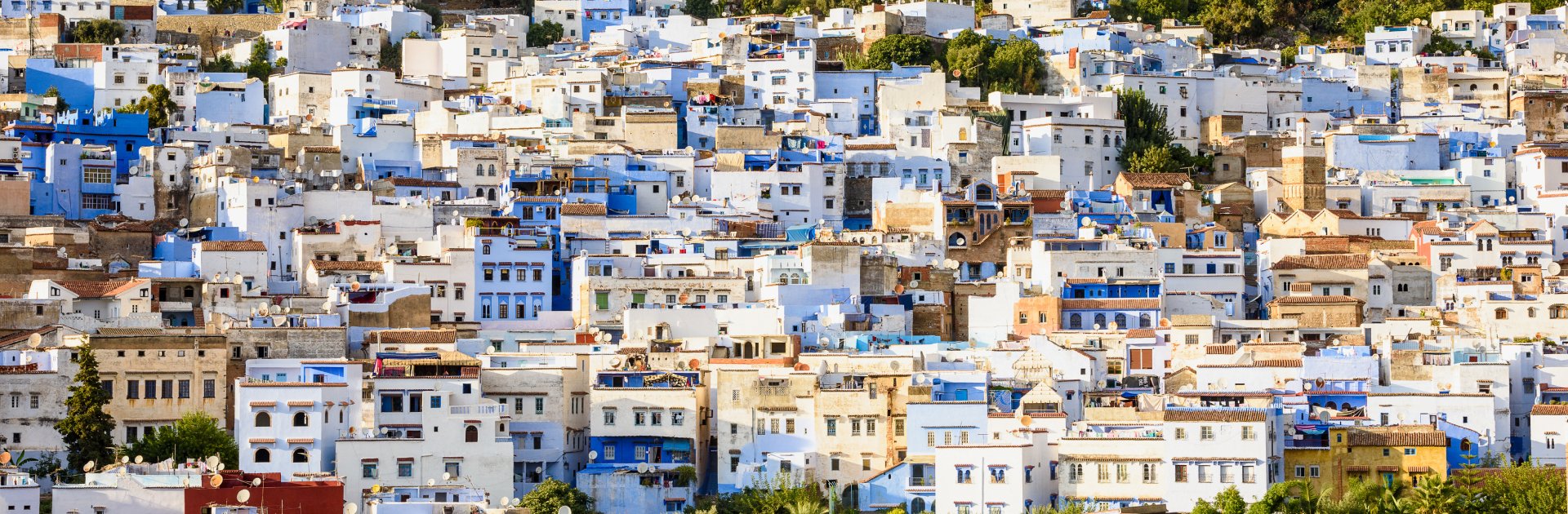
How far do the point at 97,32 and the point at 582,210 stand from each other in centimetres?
2142

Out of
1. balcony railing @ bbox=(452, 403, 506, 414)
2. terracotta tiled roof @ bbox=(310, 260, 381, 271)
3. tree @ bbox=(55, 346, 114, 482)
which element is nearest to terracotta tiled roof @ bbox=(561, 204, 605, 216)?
terracotta tiled roof @ bbox=(310, 260, 381, 271)

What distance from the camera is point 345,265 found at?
51.6 m

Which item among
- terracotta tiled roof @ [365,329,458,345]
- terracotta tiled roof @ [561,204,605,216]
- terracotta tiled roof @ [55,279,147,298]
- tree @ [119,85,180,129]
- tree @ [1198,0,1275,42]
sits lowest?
terracotta tiled roof @ [365,329,458,345]

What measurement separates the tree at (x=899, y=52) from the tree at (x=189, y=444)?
27.0 metres

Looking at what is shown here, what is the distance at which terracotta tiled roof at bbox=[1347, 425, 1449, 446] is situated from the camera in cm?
4241

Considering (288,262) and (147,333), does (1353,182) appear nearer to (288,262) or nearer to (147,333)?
(288,262)

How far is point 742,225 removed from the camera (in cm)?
5534

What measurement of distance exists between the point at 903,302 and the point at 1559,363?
12.2m

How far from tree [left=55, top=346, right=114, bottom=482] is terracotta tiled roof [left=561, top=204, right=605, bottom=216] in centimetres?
1351

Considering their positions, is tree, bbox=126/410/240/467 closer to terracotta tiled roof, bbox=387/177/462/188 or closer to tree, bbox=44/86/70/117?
terracotta tiled roof, bbox=387/177/462/188

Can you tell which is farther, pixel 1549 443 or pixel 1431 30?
pixel 1431 30

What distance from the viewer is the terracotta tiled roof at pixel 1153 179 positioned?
190 ft

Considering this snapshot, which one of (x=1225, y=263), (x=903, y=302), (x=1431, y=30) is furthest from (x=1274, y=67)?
(x=903, y=302)

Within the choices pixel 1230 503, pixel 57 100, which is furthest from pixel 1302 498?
pixel 57 100
